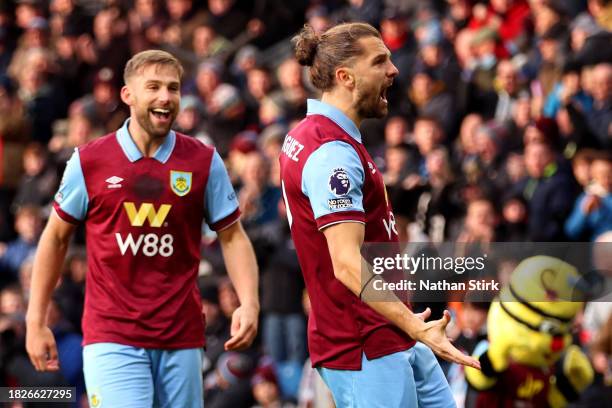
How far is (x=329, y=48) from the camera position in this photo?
6223mm

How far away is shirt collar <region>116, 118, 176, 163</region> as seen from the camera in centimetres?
730

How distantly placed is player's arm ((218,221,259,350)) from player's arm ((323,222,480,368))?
1.34 meters

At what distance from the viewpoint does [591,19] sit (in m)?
12.9

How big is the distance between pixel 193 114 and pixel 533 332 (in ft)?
24.2

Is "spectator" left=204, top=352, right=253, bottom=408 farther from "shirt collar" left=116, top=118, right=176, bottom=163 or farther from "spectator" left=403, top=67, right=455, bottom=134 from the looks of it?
"shirt collar" left=116, top=118, right=176, bottom=163

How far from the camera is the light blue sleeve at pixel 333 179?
585 cm

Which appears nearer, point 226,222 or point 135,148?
point 135,148

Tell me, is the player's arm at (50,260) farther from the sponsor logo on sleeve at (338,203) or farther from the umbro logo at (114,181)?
the sponsor logo on sleeve at (338,203)

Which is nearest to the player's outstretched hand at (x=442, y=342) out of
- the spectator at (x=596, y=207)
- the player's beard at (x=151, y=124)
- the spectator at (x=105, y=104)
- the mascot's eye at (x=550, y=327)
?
the player's beard at (x=151, y=124)

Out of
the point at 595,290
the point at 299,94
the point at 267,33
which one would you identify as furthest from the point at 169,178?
the point at 267,33

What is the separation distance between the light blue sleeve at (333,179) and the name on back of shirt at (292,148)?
0.31 feet

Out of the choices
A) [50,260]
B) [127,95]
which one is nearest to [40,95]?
[127,95]

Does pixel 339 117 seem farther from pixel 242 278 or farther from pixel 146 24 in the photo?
pixel 146 24

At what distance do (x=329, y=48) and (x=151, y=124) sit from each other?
139 centimetres
